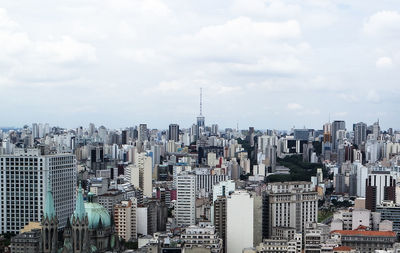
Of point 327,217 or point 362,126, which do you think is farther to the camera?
point 362,126

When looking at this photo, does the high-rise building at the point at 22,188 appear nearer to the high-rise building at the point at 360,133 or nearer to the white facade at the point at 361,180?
the white facade at the point at 361,180

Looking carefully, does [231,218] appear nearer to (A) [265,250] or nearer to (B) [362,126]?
(A) [265,250]

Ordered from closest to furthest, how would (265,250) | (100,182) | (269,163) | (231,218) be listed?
(265,250) < (231,218) < (100,182) < (269,163)

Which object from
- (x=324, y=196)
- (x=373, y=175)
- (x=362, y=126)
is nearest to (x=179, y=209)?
(x=373, y=175)

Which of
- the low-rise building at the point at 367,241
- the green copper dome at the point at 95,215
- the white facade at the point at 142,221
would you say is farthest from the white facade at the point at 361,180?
the green copper dome at the point at 95,215

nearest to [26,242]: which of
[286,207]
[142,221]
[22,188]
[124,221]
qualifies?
[22,188]

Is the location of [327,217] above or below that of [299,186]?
Answer: below

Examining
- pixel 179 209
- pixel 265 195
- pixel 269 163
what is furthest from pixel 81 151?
pixel 265 195

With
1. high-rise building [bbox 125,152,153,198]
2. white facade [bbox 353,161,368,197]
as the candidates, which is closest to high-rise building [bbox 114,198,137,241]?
high-rise building [bbox 125,152,153,198]

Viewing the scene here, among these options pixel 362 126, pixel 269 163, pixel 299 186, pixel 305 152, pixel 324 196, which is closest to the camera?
A: pixel 299 186
